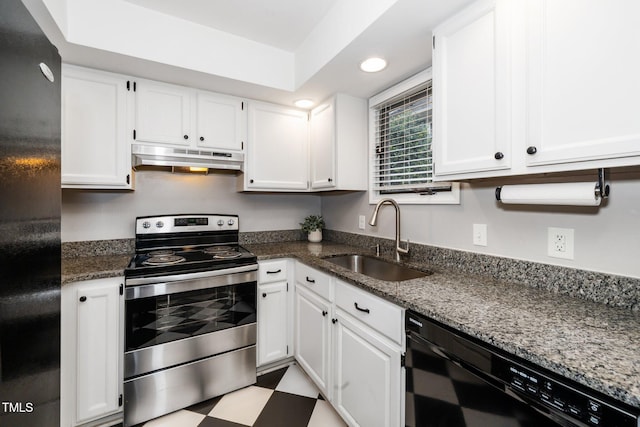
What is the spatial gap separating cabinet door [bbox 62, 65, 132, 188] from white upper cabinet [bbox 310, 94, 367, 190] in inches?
54.8

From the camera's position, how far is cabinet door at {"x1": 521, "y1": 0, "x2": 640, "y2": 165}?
0.81 meters

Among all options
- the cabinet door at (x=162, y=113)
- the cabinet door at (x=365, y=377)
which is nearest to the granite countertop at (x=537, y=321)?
the cabinet door at (x=365, y=377)

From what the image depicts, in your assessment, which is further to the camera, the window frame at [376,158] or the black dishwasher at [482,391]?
the window frame at [376,158]

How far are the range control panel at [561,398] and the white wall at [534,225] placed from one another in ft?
2.17

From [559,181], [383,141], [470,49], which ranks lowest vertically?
[559,181]

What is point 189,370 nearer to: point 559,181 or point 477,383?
point 477,383

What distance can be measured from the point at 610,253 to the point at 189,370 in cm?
219

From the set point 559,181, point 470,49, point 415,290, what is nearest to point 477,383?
point 415,290

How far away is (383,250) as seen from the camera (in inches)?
84.9

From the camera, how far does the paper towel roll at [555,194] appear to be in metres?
1.00

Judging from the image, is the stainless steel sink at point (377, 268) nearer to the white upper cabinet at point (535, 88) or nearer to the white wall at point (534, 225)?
the white wall at point (534, 225)

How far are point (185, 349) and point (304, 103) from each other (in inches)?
79.6

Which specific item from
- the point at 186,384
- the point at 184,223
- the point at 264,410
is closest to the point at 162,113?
the point at 184,223

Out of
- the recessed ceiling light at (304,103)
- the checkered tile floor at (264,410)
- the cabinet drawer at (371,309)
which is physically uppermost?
the recessed ceiling light at (304,103)
